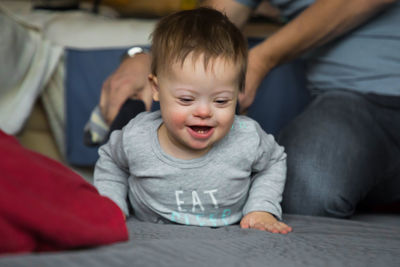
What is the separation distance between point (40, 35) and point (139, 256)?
1633 mm

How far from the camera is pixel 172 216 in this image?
0.98 m

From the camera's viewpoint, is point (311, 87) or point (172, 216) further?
point (311, 87)

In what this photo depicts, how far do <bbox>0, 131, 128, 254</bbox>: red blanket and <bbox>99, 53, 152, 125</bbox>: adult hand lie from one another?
1.98ft

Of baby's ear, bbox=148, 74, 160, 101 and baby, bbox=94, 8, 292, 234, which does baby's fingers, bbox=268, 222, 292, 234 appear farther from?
baby's ear, bbox=148, 74, 160, 101

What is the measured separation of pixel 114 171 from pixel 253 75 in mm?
390

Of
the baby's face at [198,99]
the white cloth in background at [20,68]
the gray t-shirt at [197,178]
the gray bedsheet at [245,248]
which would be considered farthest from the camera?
the white cloth in background at [20,68]

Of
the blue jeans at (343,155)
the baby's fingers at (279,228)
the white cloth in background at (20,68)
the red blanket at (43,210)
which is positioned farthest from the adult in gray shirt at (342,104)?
the white cloth in background at (20,68)

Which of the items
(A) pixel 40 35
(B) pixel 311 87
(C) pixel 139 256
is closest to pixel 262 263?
(C) pixel 139 256

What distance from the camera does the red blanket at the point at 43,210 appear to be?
528mm

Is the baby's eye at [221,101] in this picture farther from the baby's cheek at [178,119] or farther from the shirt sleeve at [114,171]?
the shirt sleeve at [114,171]

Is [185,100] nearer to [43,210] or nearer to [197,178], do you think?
[197,178]

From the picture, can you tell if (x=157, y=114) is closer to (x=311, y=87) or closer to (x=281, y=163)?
(x=281, y=163)

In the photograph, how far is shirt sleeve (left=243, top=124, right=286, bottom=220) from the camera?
0.98 m

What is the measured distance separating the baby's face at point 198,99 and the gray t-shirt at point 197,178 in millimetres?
57
